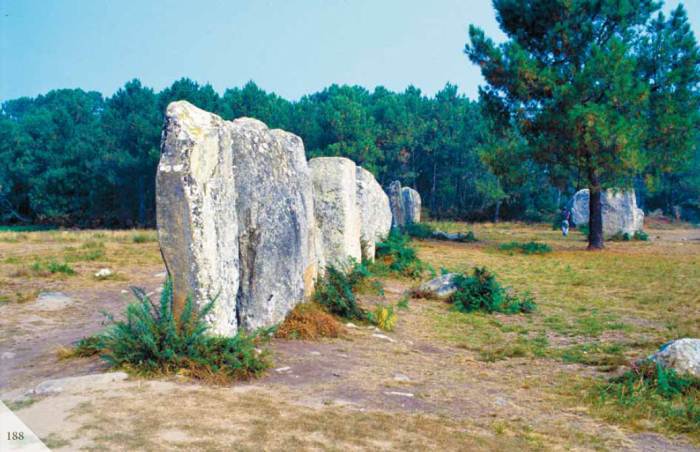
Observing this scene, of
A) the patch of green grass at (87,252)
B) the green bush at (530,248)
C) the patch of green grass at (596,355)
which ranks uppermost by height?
the patch of green grass at (87,252)

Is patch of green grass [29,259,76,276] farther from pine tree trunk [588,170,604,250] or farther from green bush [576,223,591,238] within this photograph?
green bush [576,223,591,238]

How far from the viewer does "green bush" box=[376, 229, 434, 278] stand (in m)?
14.7

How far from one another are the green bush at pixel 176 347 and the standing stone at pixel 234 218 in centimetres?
26

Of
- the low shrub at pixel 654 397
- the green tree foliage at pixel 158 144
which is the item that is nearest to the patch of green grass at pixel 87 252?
the low shrub at pixel 654 397

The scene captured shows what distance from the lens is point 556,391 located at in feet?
21.9

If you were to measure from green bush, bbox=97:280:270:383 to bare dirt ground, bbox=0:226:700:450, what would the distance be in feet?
0.68

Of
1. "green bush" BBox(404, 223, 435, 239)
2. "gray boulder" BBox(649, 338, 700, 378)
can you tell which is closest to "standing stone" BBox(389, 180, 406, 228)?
"green bush" BBox(404, 223, 435, 239)

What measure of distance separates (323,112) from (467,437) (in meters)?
39.2

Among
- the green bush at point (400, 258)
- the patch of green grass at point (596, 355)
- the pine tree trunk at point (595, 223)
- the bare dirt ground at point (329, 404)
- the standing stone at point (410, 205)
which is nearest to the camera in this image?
the bare dirt ground at point (329, 404)

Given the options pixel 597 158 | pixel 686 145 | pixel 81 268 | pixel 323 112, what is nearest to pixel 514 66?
pixel 597 158

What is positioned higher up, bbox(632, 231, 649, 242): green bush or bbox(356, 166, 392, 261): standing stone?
bbox(356, 166, 392, 261): standing stone

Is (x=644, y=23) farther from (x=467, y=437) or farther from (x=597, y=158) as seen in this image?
(x=467, y=437)

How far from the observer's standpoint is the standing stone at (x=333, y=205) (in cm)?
1167

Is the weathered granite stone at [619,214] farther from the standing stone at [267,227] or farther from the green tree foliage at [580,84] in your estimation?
the standing stone at [267,227]
